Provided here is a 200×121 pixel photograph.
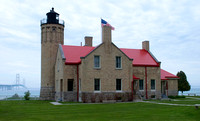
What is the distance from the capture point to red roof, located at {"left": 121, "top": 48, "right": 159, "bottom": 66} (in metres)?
36.7

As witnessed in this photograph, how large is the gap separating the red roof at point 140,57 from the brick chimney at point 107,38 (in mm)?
6094

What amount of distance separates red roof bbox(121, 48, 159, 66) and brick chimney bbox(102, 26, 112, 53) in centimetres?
609

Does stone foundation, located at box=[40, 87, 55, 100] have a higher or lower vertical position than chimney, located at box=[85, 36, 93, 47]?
lower

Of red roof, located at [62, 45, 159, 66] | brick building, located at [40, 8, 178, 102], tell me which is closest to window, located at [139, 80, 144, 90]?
brick building, located at [40, 8, 178, 102]

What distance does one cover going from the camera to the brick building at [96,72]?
3134 cm

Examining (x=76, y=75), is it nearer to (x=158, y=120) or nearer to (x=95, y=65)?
(x=95, y=65)

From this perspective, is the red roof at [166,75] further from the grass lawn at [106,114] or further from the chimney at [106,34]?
the grass lawn at [106,114]

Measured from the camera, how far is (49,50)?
39531 millimetres

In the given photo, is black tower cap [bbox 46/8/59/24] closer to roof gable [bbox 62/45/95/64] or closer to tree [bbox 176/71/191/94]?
roof gable [bbox 62/45/95/64]

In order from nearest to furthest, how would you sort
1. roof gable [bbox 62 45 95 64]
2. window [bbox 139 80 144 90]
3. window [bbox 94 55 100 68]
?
window [bbox 94 55 100 68] < roof gable [bbox 62 45 95 64] < window [bbox 139 80 144 90]

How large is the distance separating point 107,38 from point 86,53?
4818mm

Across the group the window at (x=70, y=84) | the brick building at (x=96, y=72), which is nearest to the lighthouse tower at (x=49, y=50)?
the brick building at (x=96, y=72)

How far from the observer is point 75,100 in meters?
32.7

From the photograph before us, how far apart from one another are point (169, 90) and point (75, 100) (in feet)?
62.8
